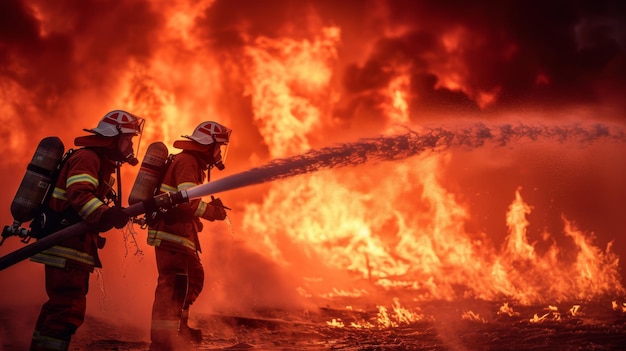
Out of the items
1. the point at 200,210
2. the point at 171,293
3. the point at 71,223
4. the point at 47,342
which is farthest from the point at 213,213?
the point at 47,342

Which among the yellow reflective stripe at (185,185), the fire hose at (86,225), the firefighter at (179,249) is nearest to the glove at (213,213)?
the firefighter at (179,249)

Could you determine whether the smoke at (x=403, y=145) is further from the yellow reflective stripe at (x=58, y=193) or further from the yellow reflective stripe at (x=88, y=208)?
the yellow reflective stripe at (x=58, y=193)

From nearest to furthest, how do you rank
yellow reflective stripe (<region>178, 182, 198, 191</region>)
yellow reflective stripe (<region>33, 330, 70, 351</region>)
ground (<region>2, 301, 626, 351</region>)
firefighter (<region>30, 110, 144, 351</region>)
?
yellow reflective stripe (<region>33, 330, 70, 351</region>), firefighter (<region>30, 110, 144, 351</region>), yellow reflective stripe (<region>178, 182, 198, 191</region>), ground (<region>2, 301, 626, 351</region>)

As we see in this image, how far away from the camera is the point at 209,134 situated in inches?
291

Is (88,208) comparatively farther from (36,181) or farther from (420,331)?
(420,331)

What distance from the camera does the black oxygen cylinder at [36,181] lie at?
554 centimetres

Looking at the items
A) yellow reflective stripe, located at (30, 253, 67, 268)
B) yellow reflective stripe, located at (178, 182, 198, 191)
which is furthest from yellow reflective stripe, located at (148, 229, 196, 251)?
yellow reflective stripe, located at (30, 253, 67, 268)

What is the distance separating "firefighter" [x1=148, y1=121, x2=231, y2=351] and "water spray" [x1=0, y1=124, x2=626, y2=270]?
2.00ft

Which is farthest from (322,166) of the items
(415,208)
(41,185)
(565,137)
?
(415,208)

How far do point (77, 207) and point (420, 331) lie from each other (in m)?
6.61

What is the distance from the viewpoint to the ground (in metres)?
7.88

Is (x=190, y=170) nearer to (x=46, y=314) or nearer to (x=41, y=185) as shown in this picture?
(x=41, y=185)

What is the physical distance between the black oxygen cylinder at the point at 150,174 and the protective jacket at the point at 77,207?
Answer: 2.65 feet

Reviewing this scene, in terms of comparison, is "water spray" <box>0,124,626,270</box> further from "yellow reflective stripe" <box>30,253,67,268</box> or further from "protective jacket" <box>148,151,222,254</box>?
"protective jacket" <box>148,151,222,254</box>
